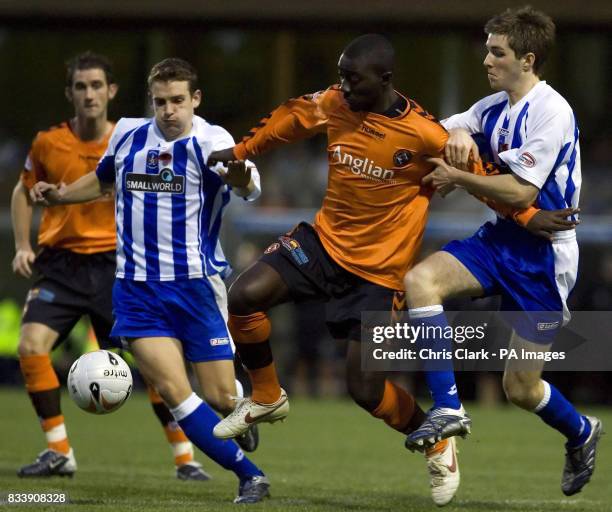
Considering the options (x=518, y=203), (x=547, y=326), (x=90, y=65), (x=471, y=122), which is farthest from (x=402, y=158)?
(x=90, y=65)

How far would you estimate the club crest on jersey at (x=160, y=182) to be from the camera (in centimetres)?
761

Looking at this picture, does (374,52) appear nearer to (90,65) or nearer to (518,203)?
(518,203)

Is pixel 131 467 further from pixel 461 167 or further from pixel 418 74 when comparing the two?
pixel 418 74

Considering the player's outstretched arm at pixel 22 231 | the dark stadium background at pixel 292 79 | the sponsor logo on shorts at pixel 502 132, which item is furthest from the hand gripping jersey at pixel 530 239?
the dark stadium background at pixel 292 79

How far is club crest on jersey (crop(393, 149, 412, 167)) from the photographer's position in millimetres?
7195

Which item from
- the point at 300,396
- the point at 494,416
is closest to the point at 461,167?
the point at 494,416

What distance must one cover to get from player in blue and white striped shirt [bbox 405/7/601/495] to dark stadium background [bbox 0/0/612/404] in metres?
7.22

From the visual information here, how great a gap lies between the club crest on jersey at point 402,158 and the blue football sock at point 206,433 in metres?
1.81

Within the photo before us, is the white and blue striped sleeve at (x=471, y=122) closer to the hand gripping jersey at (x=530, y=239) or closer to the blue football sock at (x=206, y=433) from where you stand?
the hand gripping jersey at (x=530, y=239)

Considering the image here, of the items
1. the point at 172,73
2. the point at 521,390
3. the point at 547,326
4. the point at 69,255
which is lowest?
the point at 521,390

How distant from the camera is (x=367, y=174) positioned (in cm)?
723

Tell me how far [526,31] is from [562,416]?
86.4 inches

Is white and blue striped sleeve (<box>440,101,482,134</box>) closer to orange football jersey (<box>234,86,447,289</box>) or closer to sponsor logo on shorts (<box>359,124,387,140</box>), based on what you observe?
orange football jersey (<box>234,86,447,289</box>)

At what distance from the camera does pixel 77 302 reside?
29.6 feet
